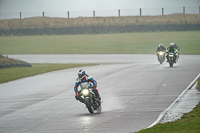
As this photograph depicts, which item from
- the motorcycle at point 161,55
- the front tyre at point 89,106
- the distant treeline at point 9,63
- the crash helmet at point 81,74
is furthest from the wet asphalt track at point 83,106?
the motorcycle at point 161,55

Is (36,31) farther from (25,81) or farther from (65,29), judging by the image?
(25,81)

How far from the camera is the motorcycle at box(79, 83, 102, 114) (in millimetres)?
13746

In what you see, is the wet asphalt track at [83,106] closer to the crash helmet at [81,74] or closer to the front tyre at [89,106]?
the front tyre at [89,106]

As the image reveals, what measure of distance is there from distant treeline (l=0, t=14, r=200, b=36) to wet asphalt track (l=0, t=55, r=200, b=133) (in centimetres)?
3553

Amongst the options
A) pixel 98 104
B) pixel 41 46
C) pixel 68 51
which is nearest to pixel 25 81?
pixel 98 104

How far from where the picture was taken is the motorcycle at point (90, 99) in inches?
541

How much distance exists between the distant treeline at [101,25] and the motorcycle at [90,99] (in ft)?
159

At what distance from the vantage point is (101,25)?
64.9 meters

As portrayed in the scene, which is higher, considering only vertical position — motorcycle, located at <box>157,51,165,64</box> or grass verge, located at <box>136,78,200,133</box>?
grass verge, located at <box>136,78,200,133</box>

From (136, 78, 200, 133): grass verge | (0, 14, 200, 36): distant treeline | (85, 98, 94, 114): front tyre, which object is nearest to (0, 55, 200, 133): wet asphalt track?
(85, 98, 94, 114): front tyre

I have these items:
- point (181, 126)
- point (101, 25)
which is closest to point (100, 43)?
point (101, 25)

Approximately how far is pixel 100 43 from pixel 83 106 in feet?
145

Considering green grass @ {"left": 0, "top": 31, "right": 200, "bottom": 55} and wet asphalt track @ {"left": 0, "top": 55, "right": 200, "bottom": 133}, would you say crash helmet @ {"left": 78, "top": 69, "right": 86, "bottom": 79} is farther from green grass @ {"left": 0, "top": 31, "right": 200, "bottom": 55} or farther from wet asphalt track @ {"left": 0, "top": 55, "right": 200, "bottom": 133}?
green grass @ {"left": 0, "top": 31, "right": 200, "bottom": 55}

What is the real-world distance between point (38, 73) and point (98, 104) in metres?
16.2
